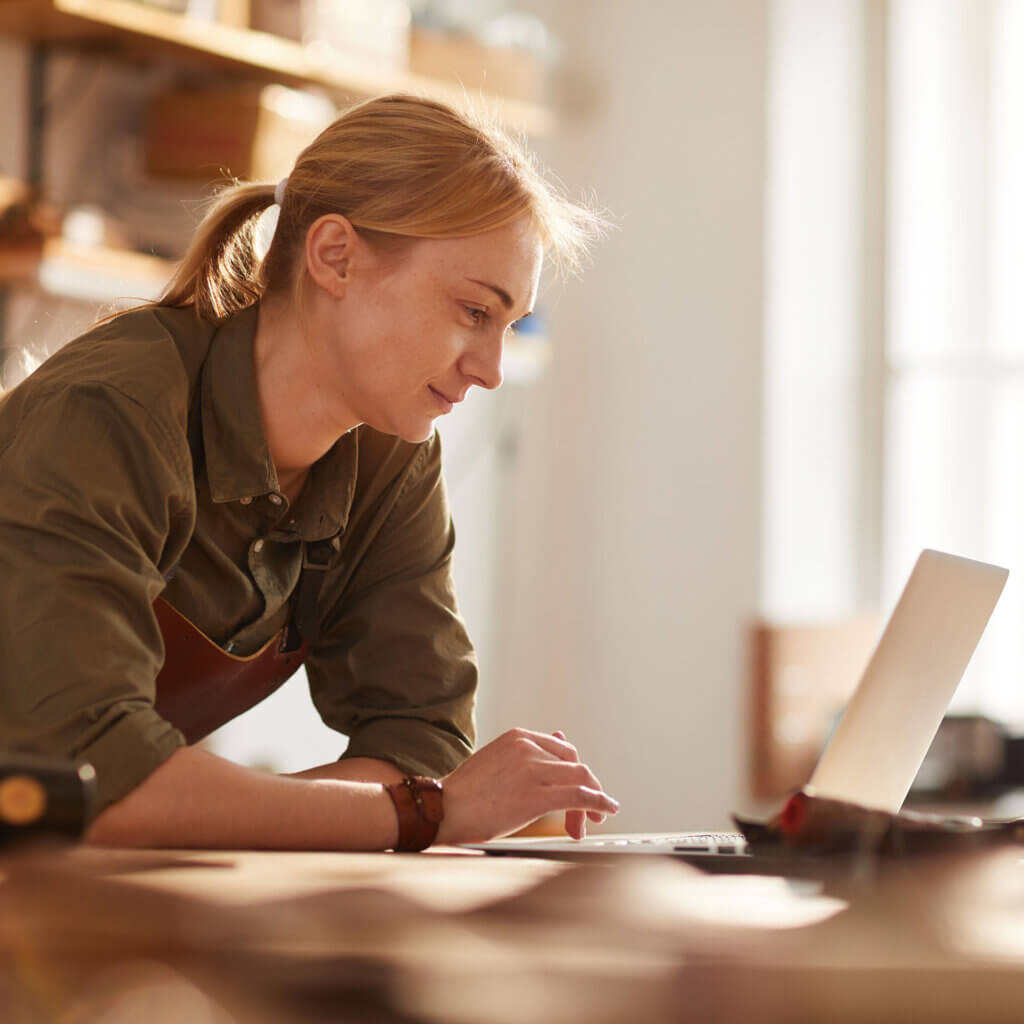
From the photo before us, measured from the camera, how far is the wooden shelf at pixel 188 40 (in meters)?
2.73

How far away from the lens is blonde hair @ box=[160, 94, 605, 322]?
140 cm

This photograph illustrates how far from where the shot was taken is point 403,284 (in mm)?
1427

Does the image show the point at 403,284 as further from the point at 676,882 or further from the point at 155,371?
the point at 676,882

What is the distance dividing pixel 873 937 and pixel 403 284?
914mm

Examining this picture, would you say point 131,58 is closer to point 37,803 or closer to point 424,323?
point 424,323

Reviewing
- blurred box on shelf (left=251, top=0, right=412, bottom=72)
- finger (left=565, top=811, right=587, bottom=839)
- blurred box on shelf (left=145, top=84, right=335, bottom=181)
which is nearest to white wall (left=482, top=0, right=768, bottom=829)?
blurred box on shelf (left=251, top=0, right=412, bottom=72)

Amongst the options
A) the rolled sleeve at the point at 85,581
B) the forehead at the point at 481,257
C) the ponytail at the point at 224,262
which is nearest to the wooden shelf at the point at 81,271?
the ponytail at the point at 224,262

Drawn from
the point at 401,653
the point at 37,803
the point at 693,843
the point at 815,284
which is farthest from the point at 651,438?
the point at 37,803

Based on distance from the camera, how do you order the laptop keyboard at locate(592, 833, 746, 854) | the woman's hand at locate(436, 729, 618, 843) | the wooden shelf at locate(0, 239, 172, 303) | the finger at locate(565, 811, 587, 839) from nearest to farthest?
the laptop keyboard at locate(592, 833, 746, 854), the woman's hand at locate(436, 729, 618, 843), the finger at locate(565, 811, 587, 839), the wooden shelf at locate(0, 239, 172, 303)

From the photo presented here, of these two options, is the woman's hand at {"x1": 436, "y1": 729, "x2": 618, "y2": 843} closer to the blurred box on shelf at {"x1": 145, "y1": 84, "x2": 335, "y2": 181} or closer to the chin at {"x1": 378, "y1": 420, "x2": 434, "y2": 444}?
the chin at {"x1": 378, "y1": 420, "x2": 434, "y2": 444}

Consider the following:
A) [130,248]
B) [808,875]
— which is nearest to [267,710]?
[130,248]

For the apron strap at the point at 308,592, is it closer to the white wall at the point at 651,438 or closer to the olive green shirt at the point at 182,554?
the olive green shirt at the point at 182,554

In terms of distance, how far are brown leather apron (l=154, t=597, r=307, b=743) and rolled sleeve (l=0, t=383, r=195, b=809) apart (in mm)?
183

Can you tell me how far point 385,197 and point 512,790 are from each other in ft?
1.77
